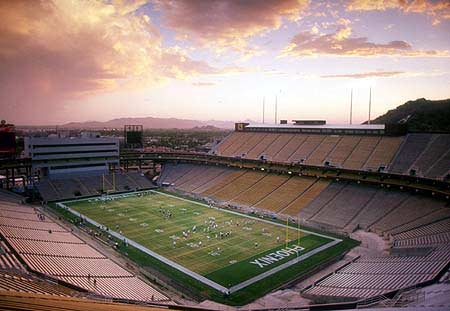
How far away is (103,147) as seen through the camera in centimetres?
6825

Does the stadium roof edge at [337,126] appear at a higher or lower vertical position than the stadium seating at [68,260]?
higher

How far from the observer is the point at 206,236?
3778 centimetres

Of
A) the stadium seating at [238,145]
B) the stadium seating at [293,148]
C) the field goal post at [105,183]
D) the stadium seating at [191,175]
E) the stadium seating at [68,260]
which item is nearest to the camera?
the stadium seating at [68,260]

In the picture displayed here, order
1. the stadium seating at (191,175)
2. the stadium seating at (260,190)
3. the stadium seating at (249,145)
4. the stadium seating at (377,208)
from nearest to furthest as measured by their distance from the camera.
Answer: the stadium seating at (377,208) < the stadium seating at (260,190) < the stadium seating at (191,175) < the stadium seating at (249,145)

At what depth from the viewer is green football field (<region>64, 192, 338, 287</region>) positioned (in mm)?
30302

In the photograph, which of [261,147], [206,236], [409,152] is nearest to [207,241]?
[206,236]

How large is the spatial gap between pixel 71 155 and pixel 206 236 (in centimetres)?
3924

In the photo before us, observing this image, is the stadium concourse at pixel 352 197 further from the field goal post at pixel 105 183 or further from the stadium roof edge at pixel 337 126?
the field goal post at pixel 105 183

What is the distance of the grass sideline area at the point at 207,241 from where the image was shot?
2767 centimetres

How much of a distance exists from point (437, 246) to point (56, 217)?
44.4m

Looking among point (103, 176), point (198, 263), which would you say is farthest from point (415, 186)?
point (103, 176)

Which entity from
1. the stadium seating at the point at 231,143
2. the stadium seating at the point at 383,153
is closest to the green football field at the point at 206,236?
the stadium seating at the point at 383,153

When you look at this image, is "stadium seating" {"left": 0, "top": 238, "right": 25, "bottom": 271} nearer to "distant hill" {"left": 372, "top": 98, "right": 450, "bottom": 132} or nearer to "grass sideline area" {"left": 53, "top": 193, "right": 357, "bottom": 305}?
"grass sideline area" {"left": 53, "top": 193, "right": 357, "bottom": 305}

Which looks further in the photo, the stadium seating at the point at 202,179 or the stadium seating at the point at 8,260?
the stadium seating at the point at 202,179
